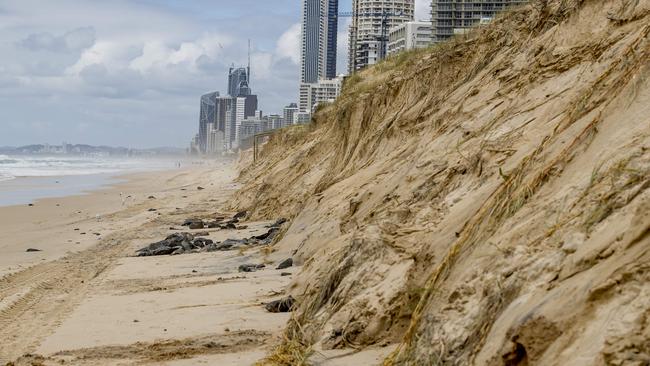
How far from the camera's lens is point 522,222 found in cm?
572

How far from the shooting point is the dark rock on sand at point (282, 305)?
9796 mm

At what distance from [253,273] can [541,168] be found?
7738mm

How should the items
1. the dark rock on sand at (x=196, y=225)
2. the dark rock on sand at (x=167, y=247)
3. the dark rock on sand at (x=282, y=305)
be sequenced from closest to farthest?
the dark rock on sand at (x=282, y=305)
the dark rock on sand at (x=167, y=247)
the dark rock on sand at (x=196, y=225)

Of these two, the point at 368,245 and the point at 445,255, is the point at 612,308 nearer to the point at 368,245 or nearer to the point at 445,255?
the point at 445,255

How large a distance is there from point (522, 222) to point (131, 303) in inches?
281

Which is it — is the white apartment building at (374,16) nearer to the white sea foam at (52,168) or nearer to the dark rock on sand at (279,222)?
the white sea foam at (52,168)

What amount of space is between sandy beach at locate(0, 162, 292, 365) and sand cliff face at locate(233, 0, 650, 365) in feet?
3.12

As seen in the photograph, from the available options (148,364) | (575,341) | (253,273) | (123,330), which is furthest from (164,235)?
(575,341)

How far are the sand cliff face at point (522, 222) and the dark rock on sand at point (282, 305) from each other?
0.17 metres

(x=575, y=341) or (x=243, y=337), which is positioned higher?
(x=575, y=341)

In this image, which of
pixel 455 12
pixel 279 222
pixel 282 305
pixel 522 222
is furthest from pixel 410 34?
pixel 522 222

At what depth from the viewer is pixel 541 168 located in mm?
6168

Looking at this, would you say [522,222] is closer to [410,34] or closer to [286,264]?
[286,264]

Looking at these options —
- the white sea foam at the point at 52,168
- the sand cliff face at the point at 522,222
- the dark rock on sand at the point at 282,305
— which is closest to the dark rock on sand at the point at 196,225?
the sand cliff face at the point at 522,222
